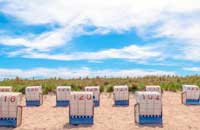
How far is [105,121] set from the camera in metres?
23.6

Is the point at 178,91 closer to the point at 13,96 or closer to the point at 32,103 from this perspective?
the point at 32,103

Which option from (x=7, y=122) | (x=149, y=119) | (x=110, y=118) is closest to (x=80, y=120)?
(x=110, y=118)

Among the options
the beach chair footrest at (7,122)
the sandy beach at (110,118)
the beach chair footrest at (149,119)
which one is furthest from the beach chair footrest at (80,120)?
the beach chair footrest at (7,122)

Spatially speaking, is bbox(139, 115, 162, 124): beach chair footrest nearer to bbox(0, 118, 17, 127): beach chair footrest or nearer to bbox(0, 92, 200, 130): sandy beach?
bbox(0, 92, 200, 130): sandy beach

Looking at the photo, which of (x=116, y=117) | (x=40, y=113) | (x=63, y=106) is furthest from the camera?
(x=63, y=106)

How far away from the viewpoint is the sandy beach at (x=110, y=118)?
72.6ft

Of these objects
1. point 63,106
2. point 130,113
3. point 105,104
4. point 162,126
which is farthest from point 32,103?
point 162,126

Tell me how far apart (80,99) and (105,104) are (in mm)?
8039

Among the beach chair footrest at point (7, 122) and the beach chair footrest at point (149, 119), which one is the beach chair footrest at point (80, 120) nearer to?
the beach chair footrest at point (149, 119)

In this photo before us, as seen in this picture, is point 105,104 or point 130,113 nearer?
point 130,113

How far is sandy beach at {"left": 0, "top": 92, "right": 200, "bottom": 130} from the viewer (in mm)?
22141

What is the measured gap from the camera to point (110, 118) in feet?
80.7

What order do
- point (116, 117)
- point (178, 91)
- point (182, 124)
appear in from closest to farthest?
point (182, 124) → point (116, 117) → point (178, 91)

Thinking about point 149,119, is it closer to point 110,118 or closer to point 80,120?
point 110,118
